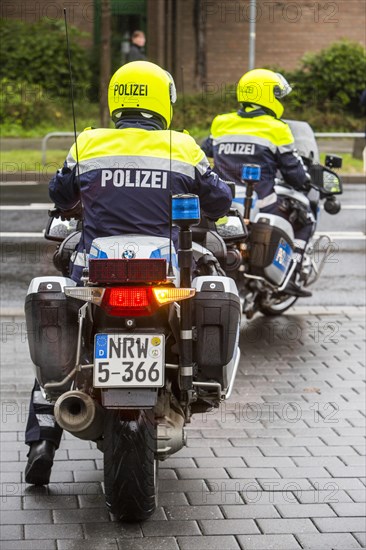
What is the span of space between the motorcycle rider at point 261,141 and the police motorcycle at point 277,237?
0.56 feet

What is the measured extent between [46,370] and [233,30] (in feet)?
76.9

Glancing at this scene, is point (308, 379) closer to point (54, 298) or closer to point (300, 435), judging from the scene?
point (300, 435)

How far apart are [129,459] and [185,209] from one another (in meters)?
0.99

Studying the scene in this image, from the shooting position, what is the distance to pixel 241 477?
219 inches

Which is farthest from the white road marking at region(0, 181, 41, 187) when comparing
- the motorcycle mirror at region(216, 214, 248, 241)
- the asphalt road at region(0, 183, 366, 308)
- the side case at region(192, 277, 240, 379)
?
the side case at region(192, 277, 240, 379)

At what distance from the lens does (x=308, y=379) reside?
7340mm

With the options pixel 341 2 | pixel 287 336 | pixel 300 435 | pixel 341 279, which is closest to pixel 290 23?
pixel 341 2

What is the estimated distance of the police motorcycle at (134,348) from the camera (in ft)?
15.2

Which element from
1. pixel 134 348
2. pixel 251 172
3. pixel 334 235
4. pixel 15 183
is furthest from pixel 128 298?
pixel 15 183

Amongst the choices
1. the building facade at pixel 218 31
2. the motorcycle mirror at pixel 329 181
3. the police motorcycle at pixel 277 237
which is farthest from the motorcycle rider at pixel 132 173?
the building facade at pixel 218 31

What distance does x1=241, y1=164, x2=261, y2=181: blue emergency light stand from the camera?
7.54 metres

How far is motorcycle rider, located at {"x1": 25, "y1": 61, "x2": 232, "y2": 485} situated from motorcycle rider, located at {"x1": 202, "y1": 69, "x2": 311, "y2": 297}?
2861mm

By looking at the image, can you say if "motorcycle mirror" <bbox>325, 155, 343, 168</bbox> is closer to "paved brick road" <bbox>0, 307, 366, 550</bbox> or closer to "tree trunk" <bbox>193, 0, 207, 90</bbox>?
"paved brick road" <bbox>0, 307, 366, 550</bbox>

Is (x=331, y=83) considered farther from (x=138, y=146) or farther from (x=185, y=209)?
(x=185, y=209)
